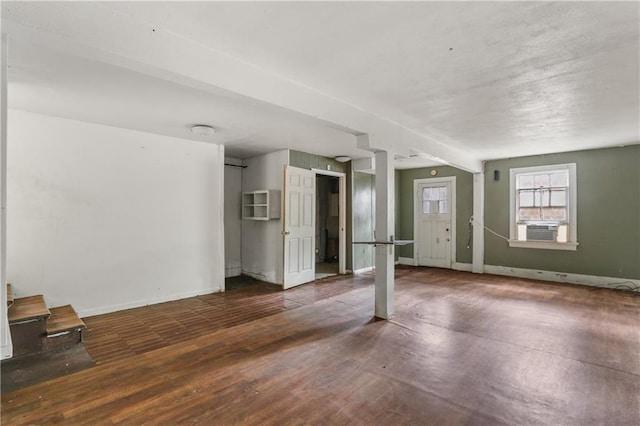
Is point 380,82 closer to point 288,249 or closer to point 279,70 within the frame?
point 279,70

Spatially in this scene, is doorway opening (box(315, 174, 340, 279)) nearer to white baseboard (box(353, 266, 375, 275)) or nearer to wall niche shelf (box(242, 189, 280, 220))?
white baseboard (box(353, 266, 375, 275))

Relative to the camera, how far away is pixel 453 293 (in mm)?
5301

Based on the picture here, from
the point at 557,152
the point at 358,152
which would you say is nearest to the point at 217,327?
the point at 358,152

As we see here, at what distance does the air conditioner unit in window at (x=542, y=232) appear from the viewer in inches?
243

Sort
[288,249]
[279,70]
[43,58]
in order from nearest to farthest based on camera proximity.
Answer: [43,58] < [279,70] < [288,249]

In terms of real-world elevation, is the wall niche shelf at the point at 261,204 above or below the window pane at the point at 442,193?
below

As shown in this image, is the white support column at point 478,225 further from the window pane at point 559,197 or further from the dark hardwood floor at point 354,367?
the dark hardwood floor at point 354,367

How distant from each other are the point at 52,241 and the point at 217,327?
226 centimetres

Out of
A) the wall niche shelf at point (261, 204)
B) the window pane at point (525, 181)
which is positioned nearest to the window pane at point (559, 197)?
the window pane at point (525, 181)

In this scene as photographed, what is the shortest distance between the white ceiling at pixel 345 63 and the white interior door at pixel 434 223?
348 cm

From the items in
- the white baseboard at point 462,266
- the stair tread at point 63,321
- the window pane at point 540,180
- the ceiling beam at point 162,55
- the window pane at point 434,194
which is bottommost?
the white baseboard at point 462,266

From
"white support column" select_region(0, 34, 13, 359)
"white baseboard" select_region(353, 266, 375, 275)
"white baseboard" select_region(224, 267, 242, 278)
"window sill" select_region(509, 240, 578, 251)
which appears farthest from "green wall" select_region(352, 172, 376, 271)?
"white support column" select_region(0, 34, 13, 359)

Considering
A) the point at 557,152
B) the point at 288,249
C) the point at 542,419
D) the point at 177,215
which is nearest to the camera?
the point at 542,419

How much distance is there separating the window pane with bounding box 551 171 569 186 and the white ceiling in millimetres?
1852
